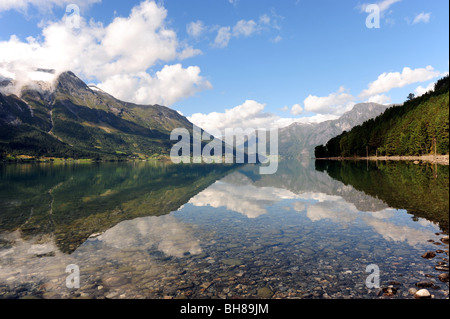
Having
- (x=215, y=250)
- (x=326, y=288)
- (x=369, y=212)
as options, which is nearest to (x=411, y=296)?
(x=326, y=288)

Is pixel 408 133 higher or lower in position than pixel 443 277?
higher

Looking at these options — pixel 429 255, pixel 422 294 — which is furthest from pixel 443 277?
pixel 429 255

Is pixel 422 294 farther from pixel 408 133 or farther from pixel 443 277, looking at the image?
pixel 408 133

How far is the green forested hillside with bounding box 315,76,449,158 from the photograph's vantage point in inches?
3723

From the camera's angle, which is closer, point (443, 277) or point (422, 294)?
point (422, 294)

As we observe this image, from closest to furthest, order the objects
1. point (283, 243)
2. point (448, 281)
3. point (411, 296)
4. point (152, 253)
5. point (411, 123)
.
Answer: point (411, 296) < point (448, 281) < point (152, 253) < point (283, 243) < point (411, 123)

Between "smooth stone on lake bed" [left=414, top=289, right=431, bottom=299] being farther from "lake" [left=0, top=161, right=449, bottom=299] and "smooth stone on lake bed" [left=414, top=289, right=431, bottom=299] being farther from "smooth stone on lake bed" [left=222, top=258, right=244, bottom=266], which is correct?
"smooth stone on lake bed" [left=222, top=258, right=244, bottom=266]

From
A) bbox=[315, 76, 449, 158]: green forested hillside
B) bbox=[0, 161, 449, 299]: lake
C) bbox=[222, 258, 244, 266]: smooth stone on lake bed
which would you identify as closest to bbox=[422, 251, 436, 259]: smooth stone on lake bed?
bbox=[0, 161, 449, 299]: lake

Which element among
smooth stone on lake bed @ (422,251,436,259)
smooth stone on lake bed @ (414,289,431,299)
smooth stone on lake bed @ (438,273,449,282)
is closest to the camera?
smooth stone on lake bed @ (414,289,431,299)

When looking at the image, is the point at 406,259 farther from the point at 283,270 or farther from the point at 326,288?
the point at 283,270

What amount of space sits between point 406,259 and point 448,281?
9.35 ft

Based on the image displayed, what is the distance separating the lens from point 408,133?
388 feet

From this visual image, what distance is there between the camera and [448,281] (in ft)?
36.0

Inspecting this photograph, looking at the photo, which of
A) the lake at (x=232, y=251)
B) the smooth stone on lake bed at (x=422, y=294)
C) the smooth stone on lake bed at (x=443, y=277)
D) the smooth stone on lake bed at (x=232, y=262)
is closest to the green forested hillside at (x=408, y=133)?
the lake at (x=232, y=251)
